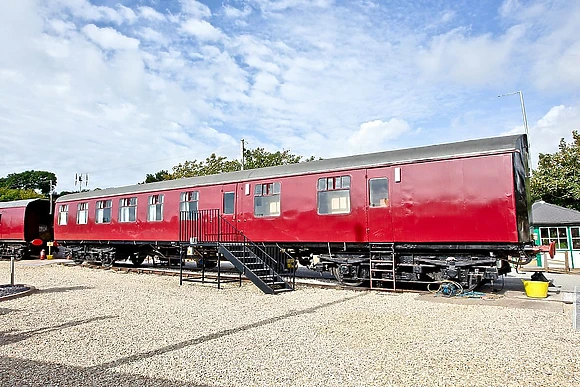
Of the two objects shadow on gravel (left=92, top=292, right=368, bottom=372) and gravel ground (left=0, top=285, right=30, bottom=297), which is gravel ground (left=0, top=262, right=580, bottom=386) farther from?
gravel ground (left=0, top=285, right=30, bottom=297)

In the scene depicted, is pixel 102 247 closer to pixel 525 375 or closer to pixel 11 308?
pixel 11 308

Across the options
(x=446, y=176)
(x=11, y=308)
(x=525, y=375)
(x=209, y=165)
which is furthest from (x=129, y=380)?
(x=209, y=165)

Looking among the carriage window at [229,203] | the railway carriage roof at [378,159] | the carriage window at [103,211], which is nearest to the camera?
the railway carriage roof at [378,159]

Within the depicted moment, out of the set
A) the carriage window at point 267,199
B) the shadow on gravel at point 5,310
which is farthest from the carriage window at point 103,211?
the shadow on gravel at point 5,310

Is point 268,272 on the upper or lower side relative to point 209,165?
lower

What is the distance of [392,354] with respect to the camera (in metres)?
5.52

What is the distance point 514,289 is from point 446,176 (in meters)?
3.54

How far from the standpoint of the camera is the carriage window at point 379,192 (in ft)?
35.5

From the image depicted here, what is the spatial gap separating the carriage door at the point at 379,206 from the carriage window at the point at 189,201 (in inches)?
253

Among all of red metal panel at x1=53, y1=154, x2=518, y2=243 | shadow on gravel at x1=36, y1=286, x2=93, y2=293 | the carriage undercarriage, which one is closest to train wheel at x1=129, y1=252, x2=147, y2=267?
the carriage undercarriage

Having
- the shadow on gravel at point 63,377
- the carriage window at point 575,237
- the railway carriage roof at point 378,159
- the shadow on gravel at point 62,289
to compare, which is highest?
the railway carriage roof at point 378,159

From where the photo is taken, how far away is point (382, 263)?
428 inches

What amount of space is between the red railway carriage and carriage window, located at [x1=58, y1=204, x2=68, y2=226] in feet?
13.3

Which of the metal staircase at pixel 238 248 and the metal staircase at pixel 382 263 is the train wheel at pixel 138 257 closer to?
the metal staircase at pixel 238 248
